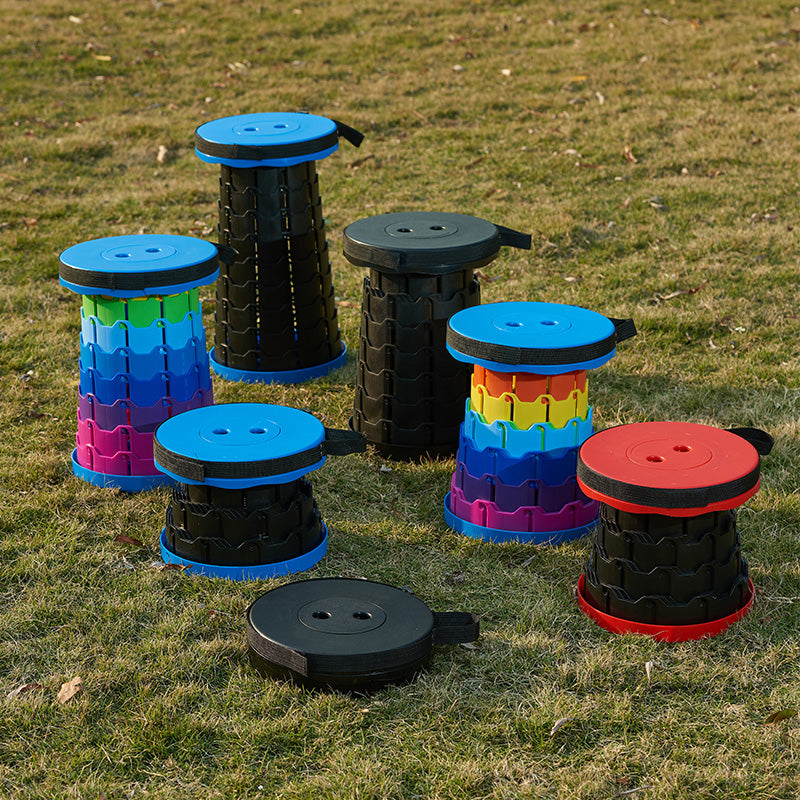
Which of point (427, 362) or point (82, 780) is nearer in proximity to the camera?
point (82, 780)

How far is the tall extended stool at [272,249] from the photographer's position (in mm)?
6141

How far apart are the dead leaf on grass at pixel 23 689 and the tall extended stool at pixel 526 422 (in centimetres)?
189

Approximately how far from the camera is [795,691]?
3.78m

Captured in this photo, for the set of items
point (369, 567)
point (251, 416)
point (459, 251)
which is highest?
point (459, 251)

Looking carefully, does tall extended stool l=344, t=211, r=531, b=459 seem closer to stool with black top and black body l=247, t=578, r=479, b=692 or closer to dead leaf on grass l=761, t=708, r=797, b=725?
stool with black top and black body l=247, t=578, r=479, b=692

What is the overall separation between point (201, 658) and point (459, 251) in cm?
224

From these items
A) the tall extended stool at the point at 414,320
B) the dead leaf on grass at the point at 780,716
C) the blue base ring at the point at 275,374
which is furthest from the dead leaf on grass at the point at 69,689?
the blue base ring at the point at 275,374

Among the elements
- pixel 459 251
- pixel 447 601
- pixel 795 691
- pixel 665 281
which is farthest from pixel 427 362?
pixel 665 281

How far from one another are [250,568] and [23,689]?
39.7 inches

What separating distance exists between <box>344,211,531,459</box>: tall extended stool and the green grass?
23 cm

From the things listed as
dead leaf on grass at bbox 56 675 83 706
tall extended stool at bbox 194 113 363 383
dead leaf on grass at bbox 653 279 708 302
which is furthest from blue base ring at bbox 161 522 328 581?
dead leaf on grass at bbox 653 279 708 302

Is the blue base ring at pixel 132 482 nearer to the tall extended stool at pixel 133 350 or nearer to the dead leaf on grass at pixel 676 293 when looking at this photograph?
the tall extended stool at pixel 133 350

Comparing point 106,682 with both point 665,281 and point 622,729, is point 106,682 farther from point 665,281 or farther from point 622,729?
point 665,281

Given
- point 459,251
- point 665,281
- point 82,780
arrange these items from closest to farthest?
1. point 82,780
2. point 459,251
3. point 665,281
